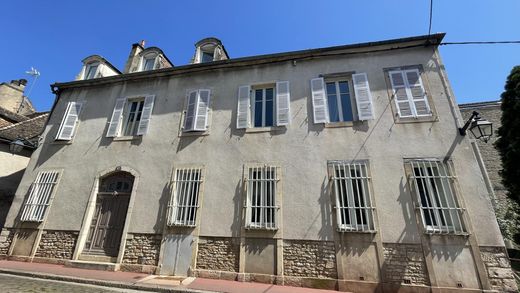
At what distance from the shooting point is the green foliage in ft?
22.2

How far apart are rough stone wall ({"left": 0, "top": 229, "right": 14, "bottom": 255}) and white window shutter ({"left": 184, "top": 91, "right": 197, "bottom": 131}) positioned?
6502mm

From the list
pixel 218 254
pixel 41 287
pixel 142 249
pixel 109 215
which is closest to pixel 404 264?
pixel 218 254

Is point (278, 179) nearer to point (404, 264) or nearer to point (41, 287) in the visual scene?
point (404, 264)

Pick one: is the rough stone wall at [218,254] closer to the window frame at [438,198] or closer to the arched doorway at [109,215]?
the arched doorway at [109,215]

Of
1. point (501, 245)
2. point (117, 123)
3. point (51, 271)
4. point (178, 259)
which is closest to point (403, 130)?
point (501, 245)

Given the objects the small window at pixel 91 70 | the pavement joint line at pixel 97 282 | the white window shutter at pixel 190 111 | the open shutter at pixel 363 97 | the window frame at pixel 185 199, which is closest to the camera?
the pavement joint line at pixel 97 282

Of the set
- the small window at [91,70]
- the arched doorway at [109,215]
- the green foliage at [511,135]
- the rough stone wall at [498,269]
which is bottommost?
the rough stone wall at [498,269]

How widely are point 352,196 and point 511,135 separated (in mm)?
5581

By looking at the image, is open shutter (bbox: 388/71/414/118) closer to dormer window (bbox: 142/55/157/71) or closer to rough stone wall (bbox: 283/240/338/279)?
rough stone wall (bbox: 283/240/338/279)

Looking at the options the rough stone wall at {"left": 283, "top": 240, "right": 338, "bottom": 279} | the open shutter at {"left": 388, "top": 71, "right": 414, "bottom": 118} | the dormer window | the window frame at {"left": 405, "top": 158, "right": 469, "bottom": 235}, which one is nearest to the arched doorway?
the dormer window

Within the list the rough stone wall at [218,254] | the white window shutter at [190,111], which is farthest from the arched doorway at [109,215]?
the rough stone wall at [218,254]

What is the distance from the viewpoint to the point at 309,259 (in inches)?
217

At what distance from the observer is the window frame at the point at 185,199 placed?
251 inches

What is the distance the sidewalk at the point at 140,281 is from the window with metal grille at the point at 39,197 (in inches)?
60.5
